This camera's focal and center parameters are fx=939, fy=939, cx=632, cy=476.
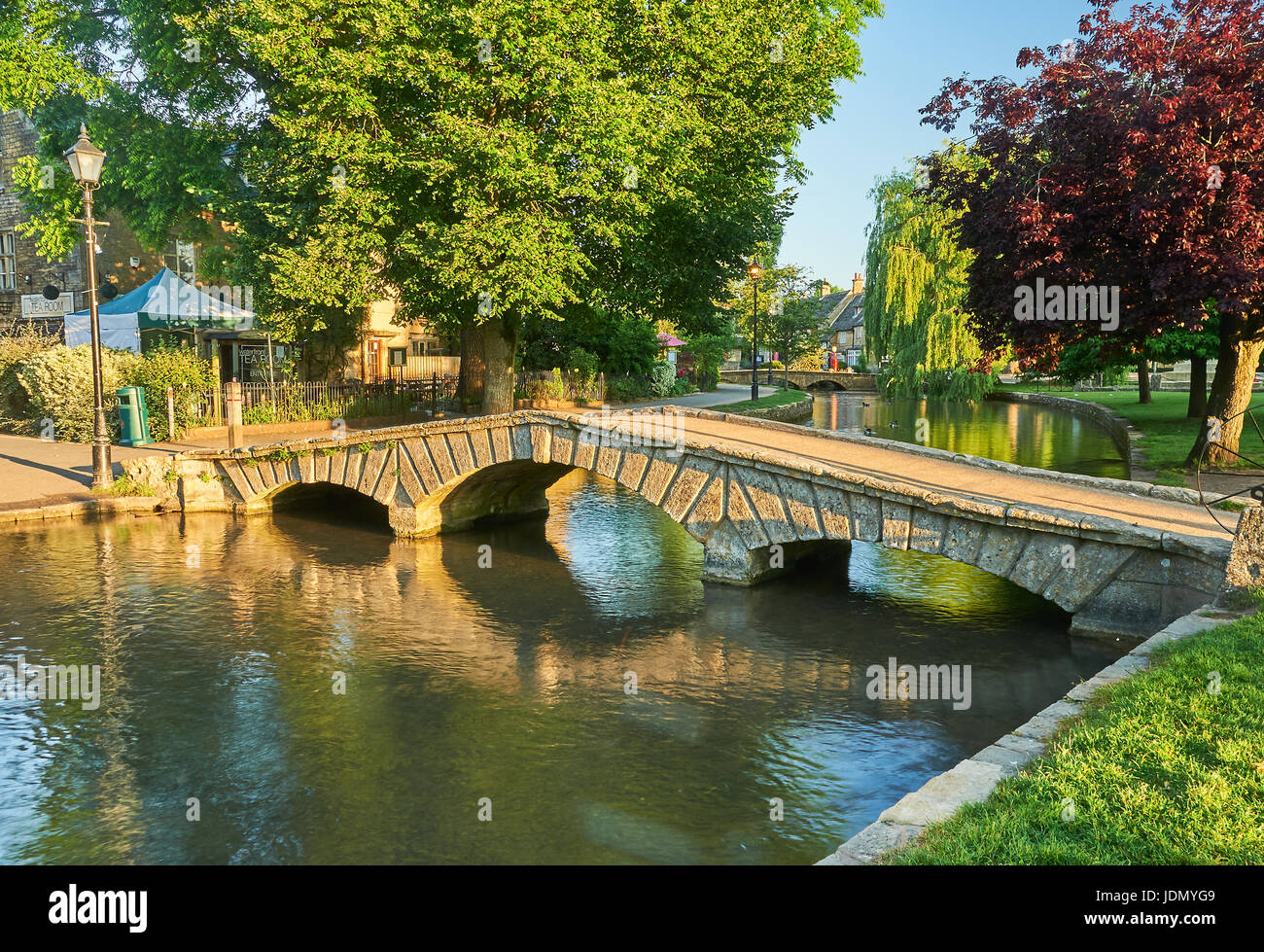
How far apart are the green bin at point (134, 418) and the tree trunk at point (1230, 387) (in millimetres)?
22948

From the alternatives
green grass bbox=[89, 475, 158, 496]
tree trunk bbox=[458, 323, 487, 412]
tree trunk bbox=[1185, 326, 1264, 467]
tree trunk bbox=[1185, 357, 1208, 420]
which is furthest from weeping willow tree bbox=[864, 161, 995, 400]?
green grass bbox=[89, 475, 158, 496]

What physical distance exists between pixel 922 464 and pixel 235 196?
64.8 feet

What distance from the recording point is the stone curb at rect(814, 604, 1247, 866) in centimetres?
490

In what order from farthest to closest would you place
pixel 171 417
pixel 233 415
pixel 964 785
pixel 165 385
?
1. pixel 165 385
2. pixel 171 417
3. pixel 233 415
4. pixel 964 785

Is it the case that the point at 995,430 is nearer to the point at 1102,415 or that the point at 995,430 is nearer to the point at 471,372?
the point at 1102,415

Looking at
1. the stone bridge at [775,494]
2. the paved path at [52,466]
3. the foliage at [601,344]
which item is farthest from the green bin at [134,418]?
the foliage at [601,344]

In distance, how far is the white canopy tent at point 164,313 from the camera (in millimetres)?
26141

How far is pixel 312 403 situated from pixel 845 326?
8484cm

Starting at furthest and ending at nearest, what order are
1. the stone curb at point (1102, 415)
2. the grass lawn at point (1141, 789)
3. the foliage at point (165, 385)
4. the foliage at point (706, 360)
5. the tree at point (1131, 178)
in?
the foliage at point (706, 360), the foliage at point (165, 385), the stone curb at point (1102, 415), the tree at point (1131, 178), the grass lawn at point (1141, 789)

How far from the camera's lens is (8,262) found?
38375 mm

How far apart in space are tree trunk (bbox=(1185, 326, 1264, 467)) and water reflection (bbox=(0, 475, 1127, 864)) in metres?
6.22

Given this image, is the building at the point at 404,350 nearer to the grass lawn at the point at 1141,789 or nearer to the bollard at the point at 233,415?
the bollard at the point at 233,415

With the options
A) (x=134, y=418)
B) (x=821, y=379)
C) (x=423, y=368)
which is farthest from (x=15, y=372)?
(x=821, y=379)
